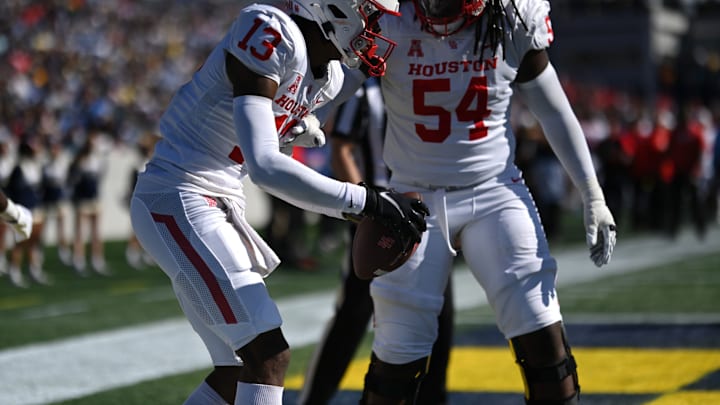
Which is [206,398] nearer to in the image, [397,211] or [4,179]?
[397,211]

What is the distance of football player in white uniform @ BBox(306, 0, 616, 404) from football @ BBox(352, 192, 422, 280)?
341 millimetres

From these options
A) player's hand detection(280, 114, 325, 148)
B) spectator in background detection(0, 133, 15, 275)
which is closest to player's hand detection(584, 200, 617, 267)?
player's hand detection(280, 114, 325, 148)

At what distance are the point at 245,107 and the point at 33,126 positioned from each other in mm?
13986

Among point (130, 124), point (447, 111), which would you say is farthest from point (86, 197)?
point (447, 111)

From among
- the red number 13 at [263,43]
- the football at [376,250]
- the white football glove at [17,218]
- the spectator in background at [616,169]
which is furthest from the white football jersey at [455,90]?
the spectator in background at [616,169]

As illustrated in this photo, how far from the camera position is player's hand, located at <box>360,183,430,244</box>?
10.3 ft

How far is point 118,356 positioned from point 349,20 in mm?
3837

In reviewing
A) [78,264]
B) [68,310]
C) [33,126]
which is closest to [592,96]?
[33,126]

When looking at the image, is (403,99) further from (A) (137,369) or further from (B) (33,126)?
(B) (33,126)

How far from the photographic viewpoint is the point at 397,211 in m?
3.17

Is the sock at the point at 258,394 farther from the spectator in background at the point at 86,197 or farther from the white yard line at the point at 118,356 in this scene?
the spectator in background at the point at 86,197

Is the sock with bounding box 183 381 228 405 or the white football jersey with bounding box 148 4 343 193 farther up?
the white football jersey with bounding box 148 4 343 193

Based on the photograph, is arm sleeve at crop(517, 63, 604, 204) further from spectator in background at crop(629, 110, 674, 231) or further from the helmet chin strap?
spectator in background at crop(629, 110, 674, 231)

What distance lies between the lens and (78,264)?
12602 millimetres
